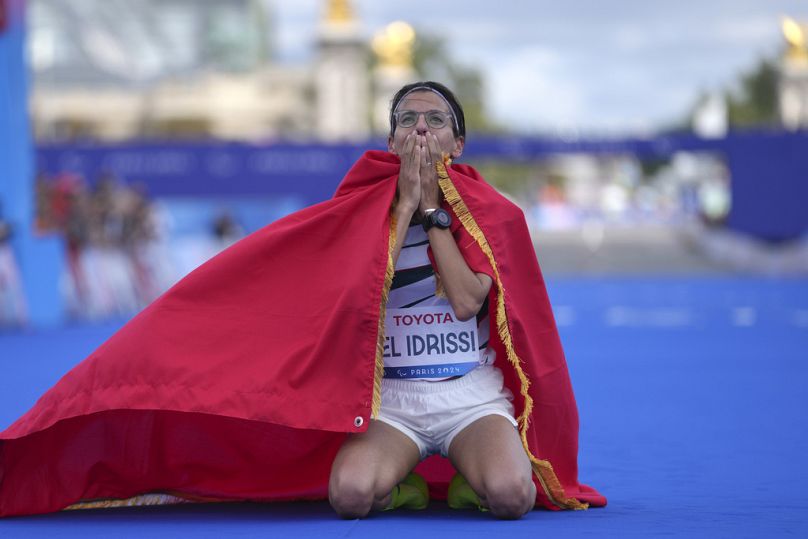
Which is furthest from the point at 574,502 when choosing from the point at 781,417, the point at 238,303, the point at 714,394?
the point at 714,394

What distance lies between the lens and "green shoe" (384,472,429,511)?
5224 mm

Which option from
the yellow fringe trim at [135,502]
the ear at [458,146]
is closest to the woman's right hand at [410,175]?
the ear at [458,146]

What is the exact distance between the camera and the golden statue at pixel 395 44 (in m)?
51.7

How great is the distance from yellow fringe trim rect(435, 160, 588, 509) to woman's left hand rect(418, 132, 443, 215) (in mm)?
29

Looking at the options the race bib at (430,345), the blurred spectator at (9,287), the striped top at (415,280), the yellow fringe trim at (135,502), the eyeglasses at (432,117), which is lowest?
the blurred spectator at (9,287)

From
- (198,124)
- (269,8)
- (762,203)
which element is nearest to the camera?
(762,203)

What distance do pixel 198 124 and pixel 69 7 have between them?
56.9ft

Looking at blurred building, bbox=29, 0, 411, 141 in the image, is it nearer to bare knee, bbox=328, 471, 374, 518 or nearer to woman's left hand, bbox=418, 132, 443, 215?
woman's left hand, bbox=418, 132, 443, 215

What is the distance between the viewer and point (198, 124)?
65750mm

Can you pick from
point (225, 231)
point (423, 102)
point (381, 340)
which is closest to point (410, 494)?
point (381, 340)

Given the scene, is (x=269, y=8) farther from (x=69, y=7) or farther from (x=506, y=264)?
(x=506, y=264)

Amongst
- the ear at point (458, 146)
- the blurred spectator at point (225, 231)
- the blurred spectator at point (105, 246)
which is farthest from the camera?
the blurred spectator at point (225, 231)

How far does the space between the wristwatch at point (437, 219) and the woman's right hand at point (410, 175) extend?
0.20 feet

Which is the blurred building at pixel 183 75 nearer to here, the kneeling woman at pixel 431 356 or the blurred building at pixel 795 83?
the blurred building at pixel 795 83
